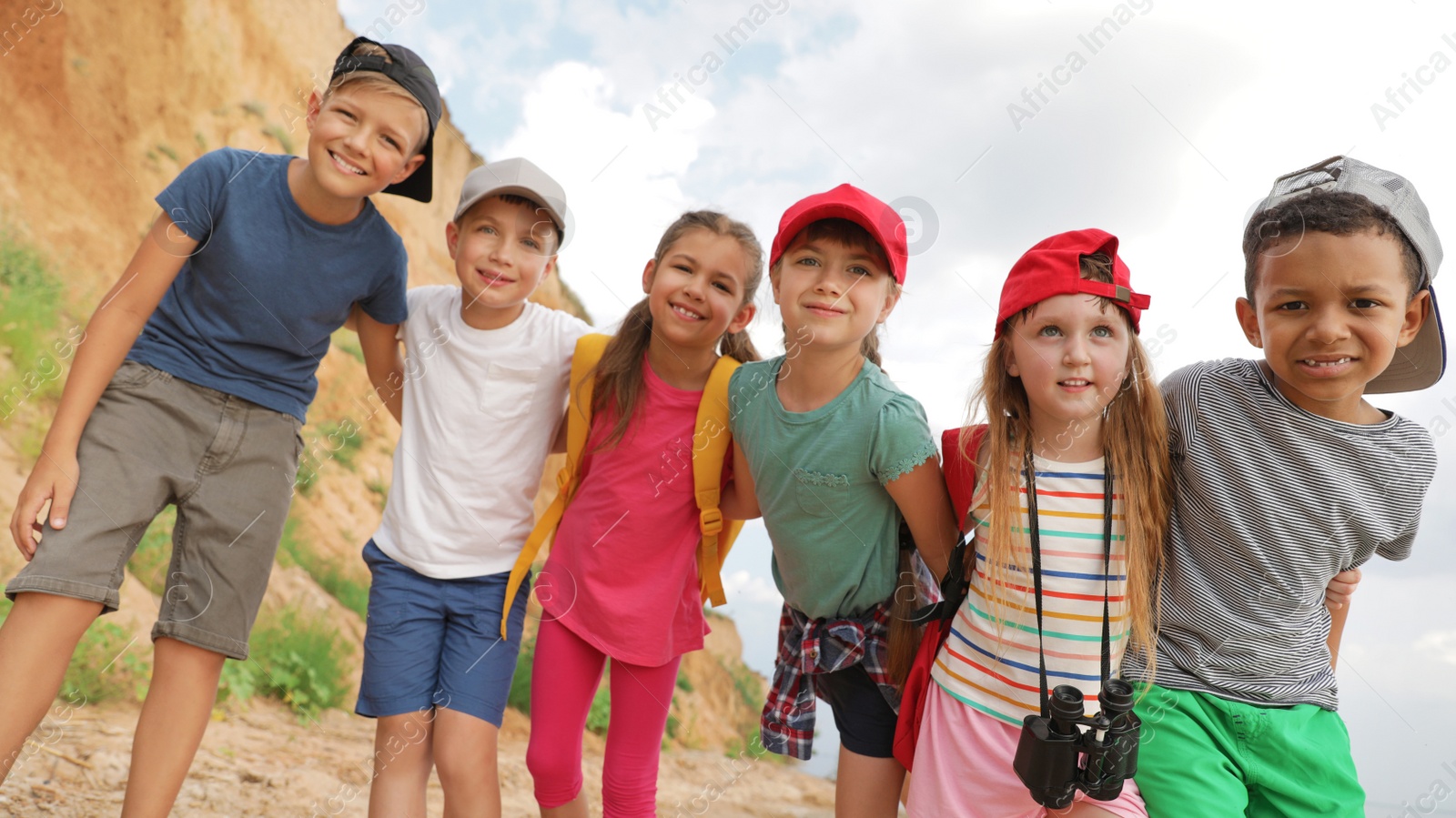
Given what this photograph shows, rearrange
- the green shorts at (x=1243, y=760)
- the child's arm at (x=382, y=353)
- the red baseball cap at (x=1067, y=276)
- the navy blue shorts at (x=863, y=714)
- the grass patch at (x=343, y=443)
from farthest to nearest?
1. the grass patch at (x=343, y=443)
2. the child's arm at (x=382, y=353)
3. the navy blue shorts at (x=863, y=714)
4. the red baseball cap at (x=1067, y=276)
5. the green shorts at (x=1243, y=760)

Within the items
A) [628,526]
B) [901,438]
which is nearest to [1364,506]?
[901,438]

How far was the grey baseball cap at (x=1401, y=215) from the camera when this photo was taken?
6.52 feet

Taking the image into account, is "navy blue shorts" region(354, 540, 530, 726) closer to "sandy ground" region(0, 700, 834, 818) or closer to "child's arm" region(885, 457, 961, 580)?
"child's arm" region(885, 457, 961, 580)

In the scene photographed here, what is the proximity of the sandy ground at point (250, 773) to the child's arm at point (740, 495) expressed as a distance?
241 cm

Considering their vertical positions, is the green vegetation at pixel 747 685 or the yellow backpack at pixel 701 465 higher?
the yellow backpack at pixel 701 465

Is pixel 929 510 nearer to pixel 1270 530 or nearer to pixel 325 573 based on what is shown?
pixel 1270 530

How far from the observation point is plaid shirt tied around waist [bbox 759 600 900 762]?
239 cm

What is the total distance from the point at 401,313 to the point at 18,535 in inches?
43.5

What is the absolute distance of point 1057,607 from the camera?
2051 millimetres

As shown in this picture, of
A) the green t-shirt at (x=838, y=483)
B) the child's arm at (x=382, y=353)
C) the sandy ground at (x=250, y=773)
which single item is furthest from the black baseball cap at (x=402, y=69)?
the sandy ground at (x=250, y=773)

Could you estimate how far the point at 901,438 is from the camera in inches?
88.9

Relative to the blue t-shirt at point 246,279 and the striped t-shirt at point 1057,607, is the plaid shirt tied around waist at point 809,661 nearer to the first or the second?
the striped t-shirt at point 1057,607

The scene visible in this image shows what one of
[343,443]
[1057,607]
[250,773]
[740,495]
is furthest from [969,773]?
[343,443]

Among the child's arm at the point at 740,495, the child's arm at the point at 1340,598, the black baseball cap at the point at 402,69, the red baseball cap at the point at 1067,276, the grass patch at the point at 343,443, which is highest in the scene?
the black baseball cap at the point at 402,69
